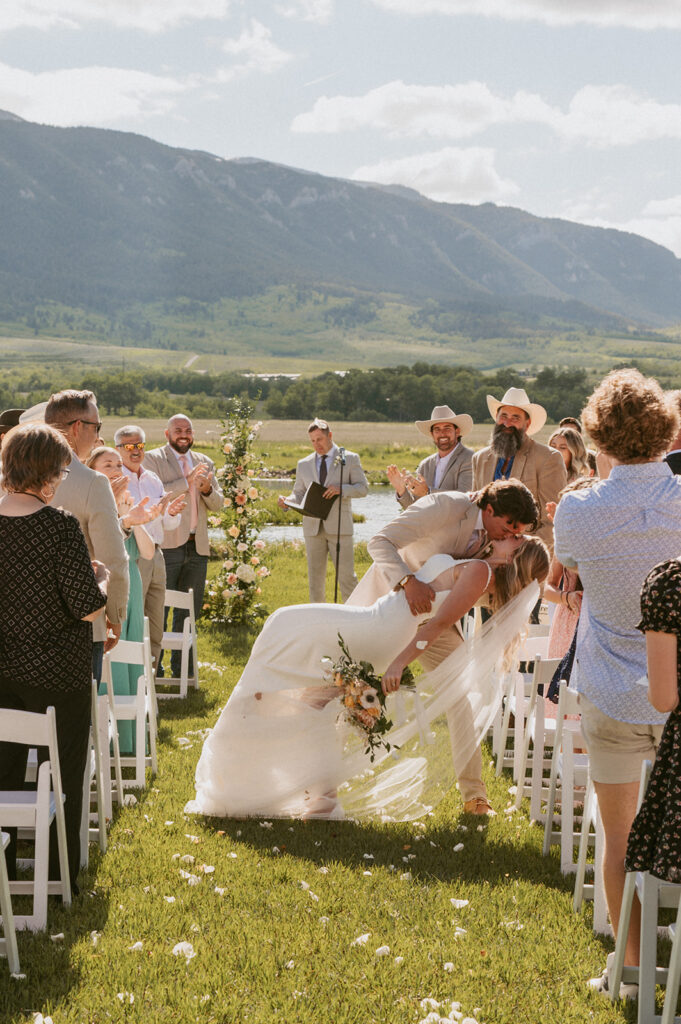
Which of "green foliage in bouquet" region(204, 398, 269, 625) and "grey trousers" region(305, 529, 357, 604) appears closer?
"grey trousers" region(305, 529, 357, 604)

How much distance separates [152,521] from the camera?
370 inches

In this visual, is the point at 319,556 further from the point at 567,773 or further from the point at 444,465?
the point at 567,773

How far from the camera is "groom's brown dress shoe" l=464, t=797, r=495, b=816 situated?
660 centimetres

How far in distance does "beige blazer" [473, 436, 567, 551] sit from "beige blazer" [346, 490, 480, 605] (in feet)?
11.0

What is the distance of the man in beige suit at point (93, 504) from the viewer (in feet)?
18.9

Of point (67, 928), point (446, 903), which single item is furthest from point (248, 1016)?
point (446, 903)

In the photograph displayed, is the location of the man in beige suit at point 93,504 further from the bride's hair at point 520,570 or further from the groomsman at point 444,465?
the groomsman at point 444,465

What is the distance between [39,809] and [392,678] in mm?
2395

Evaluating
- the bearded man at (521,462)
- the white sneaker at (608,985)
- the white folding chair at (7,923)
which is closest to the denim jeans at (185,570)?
the bearded man at (521,462)

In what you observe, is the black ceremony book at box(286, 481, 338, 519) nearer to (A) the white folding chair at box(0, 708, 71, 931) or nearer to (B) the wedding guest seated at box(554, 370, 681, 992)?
(A) the white folding chair at box(0, 708, 71, 931)

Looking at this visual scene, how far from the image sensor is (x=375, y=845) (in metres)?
5.99

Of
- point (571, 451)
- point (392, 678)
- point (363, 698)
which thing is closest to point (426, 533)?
point (392, 678)

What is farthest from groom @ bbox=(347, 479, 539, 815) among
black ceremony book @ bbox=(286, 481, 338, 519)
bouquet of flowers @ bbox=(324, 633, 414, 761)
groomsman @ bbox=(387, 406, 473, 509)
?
black ceremony book @ bbox=(286, 481, 338, 519)

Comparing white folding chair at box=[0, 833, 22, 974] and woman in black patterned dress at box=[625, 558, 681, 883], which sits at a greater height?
woman in black patterned dress at box=[625, 558, 681, 883]
